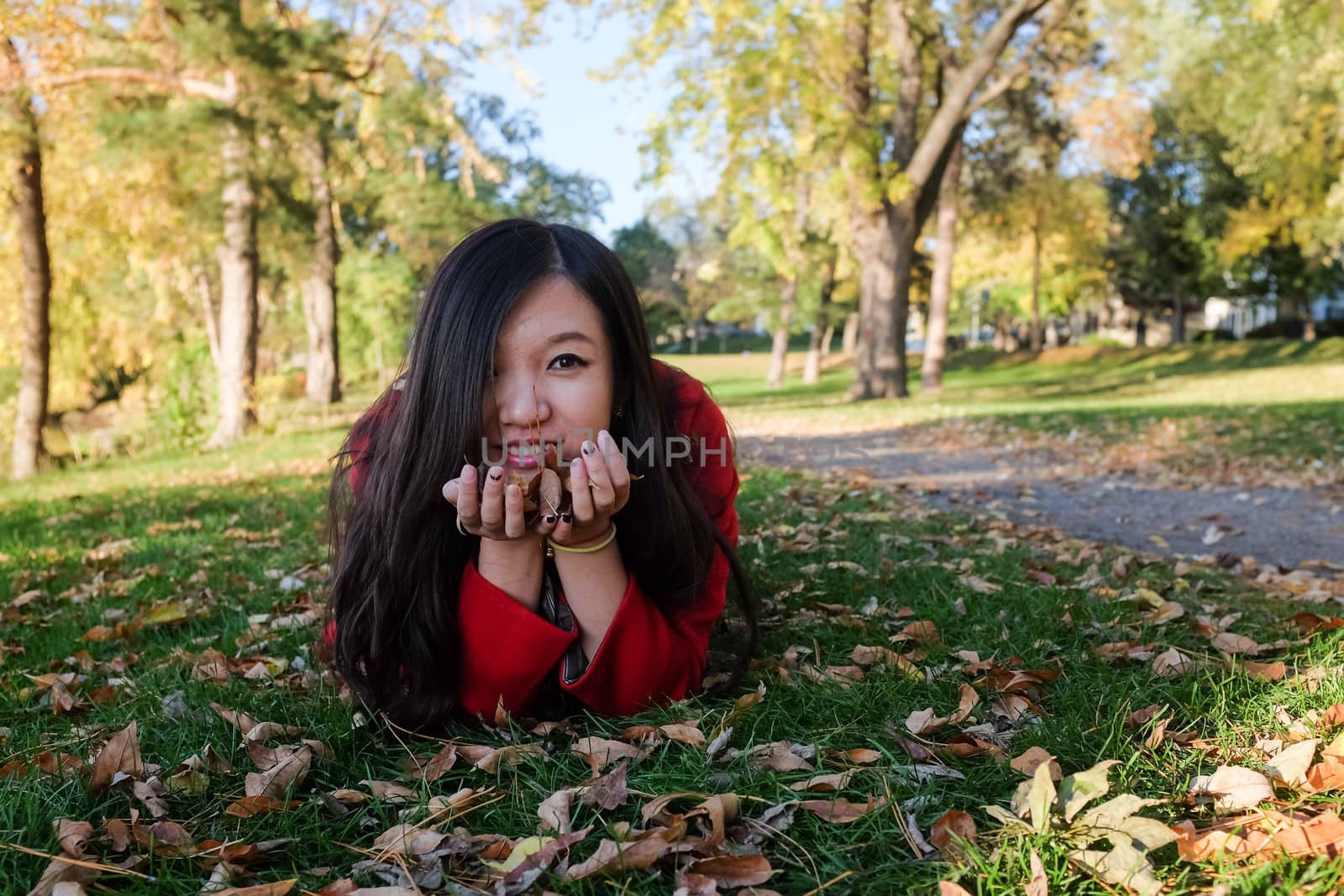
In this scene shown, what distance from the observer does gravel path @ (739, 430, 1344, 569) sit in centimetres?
552

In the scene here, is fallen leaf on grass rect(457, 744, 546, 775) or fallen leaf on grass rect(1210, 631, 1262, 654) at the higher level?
fallen leaf on grass rect(1210, 631, 1262, 654)

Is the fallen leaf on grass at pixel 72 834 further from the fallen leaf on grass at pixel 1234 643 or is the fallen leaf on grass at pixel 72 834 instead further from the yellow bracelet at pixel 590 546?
the fallen leaf on grass at pixel 1234 643

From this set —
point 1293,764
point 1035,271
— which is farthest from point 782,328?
point 1293,764

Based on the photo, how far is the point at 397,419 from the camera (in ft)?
7.75

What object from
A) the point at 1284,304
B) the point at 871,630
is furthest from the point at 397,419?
the point at 1284,304

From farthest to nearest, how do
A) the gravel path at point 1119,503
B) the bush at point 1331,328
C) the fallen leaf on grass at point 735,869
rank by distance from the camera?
the bush at point 1331,328, the gravel path at point 1119,503, the fallen leaf on grass at point 735,869

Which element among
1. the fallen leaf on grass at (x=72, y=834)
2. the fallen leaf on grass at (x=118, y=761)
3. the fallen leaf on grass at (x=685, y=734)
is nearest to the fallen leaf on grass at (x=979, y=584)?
the fallen leaf on grass at (x=685, y=734)

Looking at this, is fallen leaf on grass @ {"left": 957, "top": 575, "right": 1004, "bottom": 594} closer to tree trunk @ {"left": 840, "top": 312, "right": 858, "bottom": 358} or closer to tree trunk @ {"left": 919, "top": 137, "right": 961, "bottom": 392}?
tree trunk @ {"left": 919, "top": 137, "right": 961, "bottom": 392}

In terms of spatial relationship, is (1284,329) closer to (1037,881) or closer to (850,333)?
(850,333)

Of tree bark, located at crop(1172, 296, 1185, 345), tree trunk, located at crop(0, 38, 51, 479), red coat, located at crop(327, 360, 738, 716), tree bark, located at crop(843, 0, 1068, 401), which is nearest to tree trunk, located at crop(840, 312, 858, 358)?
tree bark, located at crop(1172, 296, 1185, 345)

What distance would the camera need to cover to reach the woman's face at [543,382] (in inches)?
88.4

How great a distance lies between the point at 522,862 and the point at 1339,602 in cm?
349

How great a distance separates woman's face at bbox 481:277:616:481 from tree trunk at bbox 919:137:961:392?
19851 mm

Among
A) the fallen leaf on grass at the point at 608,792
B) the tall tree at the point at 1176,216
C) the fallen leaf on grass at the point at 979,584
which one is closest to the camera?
the fallen leaf on grass at the point at 608,792
